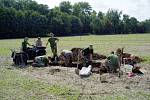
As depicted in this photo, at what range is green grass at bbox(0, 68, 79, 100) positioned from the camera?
14.0 metres

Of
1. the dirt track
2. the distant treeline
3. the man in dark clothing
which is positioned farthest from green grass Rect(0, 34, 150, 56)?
the distant treeline

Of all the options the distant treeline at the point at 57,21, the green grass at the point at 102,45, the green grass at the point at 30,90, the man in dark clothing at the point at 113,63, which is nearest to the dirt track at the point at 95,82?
the green grass at the point at 30,90

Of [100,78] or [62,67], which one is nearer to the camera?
[100,78]

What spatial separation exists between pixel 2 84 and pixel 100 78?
14.7ft

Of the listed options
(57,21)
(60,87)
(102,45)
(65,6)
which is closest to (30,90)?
(60,87)

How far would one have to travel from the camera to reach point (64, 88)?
1564 centimetres

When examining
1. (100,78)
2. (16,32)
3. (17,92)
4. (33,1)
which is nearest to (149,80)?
(100,78)

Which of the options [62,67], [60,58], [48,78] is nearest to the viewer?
[48,78]

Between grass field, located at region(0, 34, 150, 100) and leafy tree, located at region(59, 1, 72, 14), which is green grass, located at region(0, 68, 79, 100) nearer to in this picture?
grass field, located at region(0, 34, 150, 100)

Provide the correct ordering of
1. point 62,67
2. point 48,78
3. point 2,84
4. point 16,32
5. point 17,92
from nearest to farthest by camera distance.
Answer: point 17,92, point 2,84, point 48,78, point 62,67, point 16,32

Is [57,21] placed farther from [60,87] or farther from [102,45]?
[60,87]

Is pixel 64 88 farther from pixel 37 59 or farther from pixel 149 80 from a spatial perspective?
pixel 37 59

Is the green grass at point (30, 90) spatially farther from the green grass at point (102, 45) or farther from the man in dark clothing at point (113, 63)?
the green grass at point (102, 45)

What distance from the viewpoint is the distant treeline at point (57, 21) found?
103m
